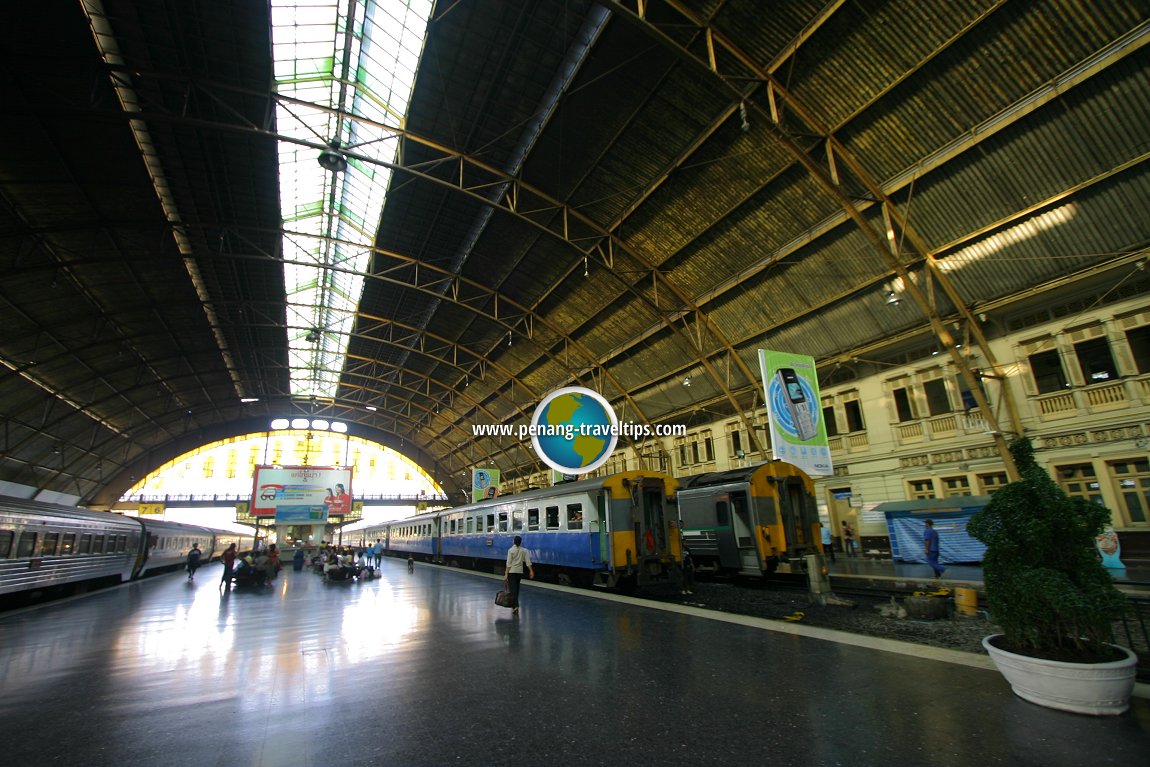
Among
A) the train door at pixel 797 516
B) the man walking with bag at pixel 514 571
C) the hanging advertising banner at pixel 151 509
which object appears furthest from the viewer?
the hanging advertising banner at pixel 151 509

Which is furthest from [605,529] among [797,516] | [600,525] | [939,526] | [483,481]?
[483,481]

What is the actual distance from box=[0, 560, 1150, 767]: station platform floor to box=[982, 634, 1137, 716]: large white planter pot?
0.09m

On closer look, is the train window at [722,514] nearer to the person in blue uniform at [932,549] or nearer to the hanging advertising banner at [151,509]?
the person in blue uniform at [932,549]

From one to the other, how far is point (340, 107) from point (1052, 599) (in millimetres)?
20507

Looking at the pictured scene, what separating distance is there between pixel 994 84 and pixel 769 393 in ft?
30.1

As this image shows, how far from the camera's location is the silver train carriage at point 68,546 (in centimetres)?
1201

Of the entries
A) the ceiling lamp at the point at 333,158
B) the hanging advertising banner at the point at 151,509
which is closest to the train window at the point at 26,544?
the ceiling lamp at the point at 333,158

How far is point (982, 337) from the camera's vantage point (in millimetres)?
16125

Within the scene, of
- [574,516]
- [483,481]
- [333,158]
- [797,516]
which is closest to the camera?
[574,516]

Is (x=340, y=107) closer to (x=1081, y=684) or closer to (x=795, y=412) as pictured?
(x=795, y=412)

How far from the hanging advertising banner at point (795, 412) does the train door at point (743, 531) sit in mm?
1624

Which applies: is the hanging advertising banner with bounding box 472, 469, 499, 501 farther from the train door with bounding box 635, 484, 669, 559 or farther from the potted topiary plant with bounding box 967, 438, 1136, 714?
the potted topiary plant with bounding box 967, 438, 1136, 714

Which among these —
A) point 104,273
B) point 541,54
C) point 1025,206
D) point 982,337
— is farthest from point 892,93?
point 104,273

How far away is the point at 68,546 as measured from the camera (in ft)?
48.8
